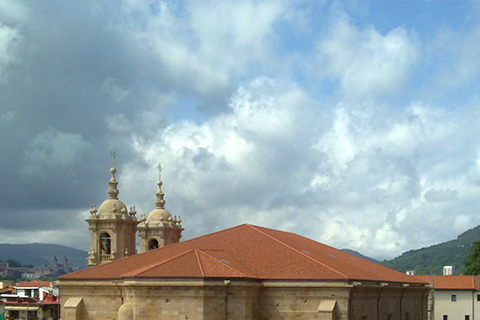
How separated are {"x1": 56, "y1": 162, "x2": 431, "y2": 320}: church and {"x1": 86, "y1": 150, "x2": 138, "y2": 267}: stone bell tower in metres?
14.6

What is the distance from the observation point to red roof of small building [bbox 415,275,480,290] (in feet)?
299

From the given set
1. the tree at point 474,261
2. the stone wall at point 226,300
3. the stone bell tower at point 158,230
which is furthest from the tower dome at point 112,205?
the tree at point 474,261

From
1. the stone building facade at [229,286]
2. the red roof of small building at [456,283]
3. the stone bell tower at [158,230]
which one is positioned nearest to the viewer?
the stone building facade at [229,286]

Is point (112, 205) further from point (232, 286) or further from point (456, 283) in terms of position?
point (456, 283)

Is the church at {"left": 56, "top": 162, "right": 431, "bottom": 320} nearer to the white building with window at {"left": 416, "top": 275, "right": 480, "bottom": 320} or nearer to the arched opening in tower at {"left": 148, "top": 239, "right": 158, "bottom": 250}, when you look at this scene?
the arched opening in tower at {"left": 148, "top": 239, "right": 158, "bottom": 250}

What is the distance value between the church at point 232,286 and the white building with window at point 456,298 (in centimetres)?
2971

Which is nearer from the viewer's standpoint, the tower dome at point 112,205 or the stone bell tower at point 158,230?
the tower dome at point 112,205

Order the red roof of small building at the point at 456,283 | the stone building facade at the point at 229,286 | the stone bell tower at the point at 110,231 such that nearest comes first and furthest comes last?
1. the stone building facade at the point at 229,286
2. the stone bell tower at the point at 110,231
3. the red roof of small building at the point at 456,283

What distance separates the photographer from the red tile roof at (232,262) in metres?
44.8

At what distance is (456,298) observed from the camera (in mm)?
91688

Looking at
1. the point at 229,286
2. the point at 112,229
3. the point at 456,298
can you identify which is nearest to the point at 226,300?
the point at 229,286

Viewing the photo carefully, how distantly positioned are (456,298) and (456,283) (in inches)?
75.6

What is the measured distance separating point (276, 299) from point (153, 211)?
3447cm

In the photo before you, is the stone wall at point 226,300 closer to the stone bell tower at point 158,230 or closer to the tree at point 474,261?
the stone bell tower at point 158,230
